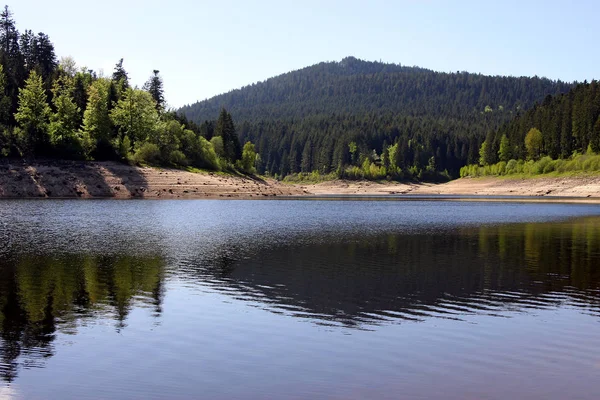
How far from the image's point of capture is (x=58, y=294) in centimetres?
2400

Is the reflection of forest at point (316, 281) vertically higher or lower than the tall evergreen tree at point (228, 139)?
lower

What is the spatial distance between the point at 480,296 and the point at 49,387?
1778 cm

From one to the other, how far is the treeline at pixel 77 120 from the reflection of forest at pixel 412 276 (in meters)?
87.1

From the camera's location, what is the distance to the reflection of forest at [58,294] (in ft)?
56.0

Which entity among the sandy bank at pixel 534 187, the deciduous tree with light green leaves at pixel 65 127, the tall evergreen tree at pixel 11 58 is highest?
the tall evergreen tree at pixel 11 58

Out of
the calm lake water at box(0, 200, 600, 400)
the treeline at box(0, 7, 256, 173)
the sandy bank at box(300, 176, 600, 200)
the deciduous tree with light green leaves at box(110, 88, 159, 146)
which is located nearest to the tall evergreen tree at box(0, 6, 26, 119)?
the treeline at box(0, 7, 256, 173)

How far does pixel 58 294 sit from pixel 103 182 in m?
91.8

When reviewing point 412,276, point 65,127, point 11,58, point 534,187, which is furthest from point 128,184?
point 534,187

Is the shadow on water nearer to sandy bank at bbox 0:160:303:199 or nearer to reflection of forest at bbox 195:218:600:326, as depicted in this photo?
sandy bank at bbox 0:160:303:199

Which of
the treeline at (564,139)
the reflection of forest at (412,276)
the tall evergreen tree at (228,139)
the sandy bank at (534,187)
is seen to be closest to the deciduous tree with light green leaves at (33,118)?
the tall evergreen tree at (228,139)

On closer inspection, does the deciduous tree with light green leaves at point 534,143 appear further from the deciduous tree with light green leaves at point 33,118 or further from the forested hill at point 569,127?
the deciduous tree with light green leaves at point 33,118

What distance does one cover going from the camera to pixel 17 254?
35125 millimetres

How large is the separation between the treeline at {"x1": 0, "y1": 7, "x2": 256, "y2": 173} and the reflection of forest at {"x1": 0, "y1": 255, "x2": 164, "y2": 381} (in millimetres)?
88163

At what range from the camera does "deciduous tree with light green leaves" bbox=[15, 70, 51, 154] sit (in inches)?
4395
